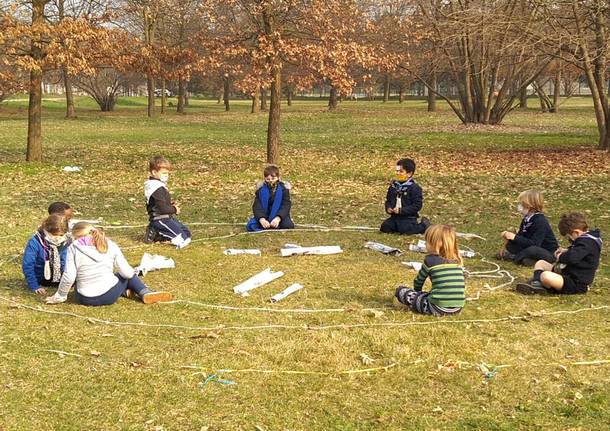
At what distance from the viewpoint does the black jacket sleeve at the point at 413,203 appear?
33.1 feet

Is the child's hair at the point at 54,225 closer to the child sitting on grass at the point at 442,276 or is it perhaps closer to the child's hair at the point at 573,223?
the child sitting on grass at the point at 442,276

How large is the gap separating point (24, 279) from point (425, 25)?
22.1 m

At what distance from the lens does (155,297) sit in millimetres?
6855

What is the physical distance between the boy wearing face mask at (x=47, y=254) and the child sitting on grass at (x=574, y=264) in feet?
15.6

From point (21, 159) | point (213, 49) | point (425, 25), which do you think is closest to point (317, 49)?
point (213, 49)

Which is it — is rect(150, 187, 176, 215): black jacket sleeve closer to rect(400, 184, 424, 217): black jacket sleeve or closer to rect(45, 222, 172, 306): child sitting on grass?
rect(45, 222, 172, 306): child sitting on grass

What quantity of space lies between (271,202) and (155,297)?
3.73 metres

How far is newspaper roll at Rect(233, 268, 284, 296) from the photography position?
725cm

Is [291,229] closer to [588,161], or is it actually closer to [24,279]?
[24,279]

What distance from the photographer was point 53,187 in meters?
14.9

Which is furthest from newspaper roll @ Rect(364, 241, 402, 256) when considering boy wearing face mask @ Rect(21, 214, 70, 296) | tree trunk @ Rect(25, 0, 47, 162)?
tree trunk @ Rect(25, 0, 47, 162)

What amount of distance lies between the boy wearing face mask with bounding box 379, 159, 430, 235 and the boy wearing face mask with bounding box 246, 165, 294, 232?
4.74 ft

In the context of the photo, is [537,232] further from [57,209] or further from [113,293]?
[57,209]

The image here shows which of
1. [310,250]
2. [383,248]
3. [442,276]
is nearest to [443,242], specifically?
[442,276]
